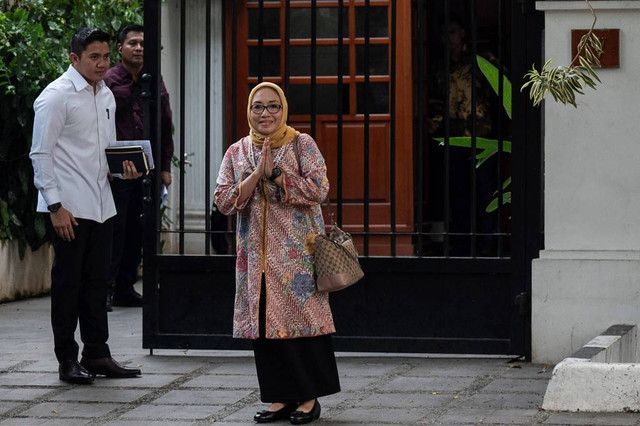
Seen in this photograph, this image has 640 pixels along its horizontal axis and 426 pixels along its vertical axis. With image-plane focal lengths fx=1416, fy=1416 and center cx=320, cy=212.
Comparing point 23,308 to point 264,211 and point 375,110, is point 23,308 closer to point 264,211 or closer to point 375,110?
point 375,110

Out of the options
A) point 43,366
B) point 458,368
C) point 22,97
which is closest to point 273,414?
point 458,368

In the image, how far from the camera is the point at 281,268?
6.57m

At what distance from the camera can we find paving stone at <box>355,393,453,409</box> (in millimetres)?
6801

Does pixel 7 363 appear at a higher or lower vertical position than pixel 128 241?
lower

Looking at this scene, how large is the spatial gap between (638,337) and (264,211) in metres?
2.51

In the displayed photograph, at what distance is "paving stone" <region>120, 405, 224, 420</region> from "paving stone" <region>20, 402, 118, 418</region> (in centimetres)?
15

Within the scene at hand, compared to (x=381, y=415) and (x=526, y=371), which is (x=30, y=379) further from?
(x=526, y=371)

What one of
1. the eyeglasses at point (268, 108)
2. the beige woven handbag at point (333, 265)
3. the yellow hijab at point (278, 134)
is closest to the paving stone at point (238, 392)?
the beige woven handbag at point (333, 265)

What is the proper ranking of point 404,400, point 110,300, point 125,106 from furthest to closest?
point 110,300 < point 125,106 < point 404,400

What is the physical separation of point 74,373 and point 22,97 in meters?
4.18

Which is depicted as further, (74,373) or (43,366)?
(43,366)

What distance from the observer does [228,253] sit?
8.55 meters

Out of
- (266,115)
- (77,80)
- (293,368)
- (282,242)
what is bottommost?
(293,368)

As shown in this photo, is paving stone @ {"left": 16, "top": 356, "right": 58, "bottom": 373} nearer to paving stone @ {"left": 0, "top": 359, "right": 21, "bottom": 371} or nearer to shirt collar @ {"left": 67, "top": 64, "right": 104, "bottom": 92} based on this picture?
paving stone @ {"left": 0, "top": 359, "right": 21, "bottom": 371}
